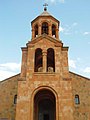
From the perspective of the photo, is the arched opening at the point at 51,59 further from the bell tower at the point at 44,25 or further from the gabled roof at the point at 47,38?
the bell tower at the point at 44,25

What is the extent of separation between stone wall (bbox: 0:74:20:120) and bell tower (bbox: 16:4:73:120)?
244cm

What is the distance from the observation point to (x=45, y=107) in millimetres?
18562

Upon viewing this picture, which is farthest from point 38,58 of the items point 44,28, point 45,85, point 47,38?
point 45,85

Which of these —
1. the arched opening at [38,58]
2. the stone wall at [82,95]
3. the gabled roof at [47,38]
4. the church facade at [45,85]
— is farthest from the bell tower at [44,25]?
the stone wall at [82,95]

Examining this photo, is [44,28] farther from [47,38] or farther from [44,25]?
[47,38]

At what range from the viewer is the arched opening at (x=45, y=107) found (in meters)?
17.7

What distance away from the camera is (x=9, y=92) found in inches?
752

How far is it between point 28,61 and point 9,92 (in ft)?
15.0

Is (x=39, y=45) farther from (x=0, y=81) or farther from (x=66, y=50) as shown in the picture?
(x=0, y=81)

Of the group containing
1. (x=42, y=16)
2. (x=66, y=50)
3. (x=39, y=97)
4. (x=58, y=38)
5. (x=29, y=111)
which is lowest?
(x=29, y=111)

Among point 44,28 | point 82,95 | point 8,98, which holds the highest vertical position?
point 44,28

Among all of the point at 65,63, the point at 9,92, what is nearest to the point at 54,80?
the point at 65,63

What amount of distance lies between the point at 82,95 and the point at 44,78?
198 inches

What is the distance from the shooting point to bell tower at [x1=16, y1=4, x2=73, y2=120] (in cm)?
1453
